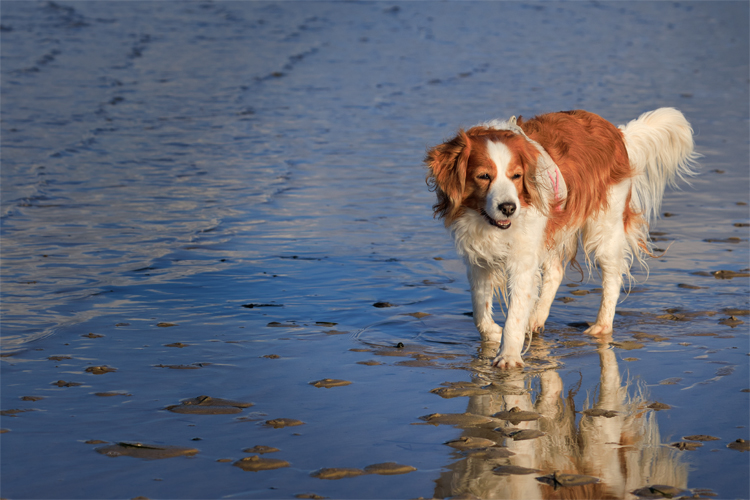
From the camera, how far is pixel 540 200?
540cm

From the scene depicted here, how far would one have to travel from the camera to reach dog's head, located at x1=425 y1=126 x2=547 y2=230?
513 centimetres

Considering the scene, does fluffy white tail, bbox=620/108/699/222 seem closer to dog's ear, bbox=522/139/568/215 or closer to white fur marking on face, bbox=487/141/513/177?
dog's ear, bbox=522/139/568/215

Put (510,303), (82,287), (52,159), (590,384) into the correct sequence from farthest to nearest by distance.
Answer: (52,159) → (82,287) → (510,303) → (590,384)

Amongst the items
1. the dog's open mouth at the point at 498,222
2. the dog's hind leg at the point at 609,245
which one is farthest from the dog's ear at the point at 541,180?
the dog's hind leg at the point at 609,245

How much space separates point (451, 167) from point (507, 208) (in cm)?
51

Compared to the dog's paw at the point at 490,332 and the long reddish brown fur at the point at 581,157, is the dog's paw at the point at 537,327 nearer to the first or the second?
the dog's paw at the point at 490,332

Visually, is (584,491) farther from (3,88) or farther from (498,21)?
(498,21)

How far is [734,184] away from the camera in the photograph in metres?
10.4

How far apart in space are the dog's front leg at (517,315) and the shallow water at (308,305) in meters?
0.17

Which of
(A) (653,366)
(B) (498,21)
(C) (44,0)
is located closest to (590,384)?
(A) (653,366)

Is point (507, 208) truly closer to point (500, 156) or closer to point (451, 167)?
point (500, 156)

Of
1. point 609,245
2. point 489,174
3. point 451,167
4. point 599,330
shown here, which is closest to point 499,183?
point 489,174

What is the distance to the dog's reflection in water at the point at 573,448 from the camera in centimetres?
359

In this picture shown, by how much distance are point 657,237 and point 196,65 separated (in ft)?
47.4
